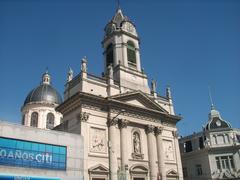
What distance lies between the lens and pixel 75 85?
36.8 m

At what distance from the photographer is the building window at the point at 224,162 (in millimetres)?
50594

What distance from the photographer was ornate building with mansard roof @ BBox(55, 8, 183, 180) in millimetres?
33000

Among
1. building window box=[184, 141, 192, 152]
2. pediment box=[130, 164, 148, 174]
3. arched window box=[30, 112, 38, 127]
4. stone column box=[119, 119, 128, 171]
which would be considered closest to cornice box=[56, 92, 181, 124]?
stone column box=[119, 119, 128, 171]

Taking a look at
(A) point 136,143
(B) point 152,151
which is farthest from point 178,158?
(A) point 136,143

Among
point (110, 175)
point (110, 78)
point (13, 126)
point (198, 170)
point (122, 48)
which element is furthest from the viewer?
point (198, 170)

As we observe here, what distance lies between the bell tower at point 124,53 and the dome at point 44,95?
73.6 ft

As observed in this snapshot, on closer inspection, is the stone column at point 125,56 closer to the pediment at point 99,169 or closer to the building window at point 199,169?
the pediment at point 99,169

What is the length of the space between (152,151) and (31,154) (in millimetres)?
16467

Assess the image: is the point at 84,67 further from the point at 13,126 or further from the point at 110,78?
the point at 13,126

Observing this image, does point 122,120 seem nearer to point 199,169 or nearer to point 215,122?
point 199,169

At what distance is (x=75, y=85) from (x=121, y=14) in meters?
18.9

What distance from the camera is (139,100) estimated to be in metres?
39.3

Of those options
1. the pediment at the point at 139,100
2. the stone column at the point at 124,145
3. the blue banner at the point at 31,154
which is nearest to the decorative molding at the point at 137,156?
the stone column at the point at 124,145

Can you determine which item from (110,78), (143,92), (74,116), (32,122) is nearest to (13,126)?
(74,116)
